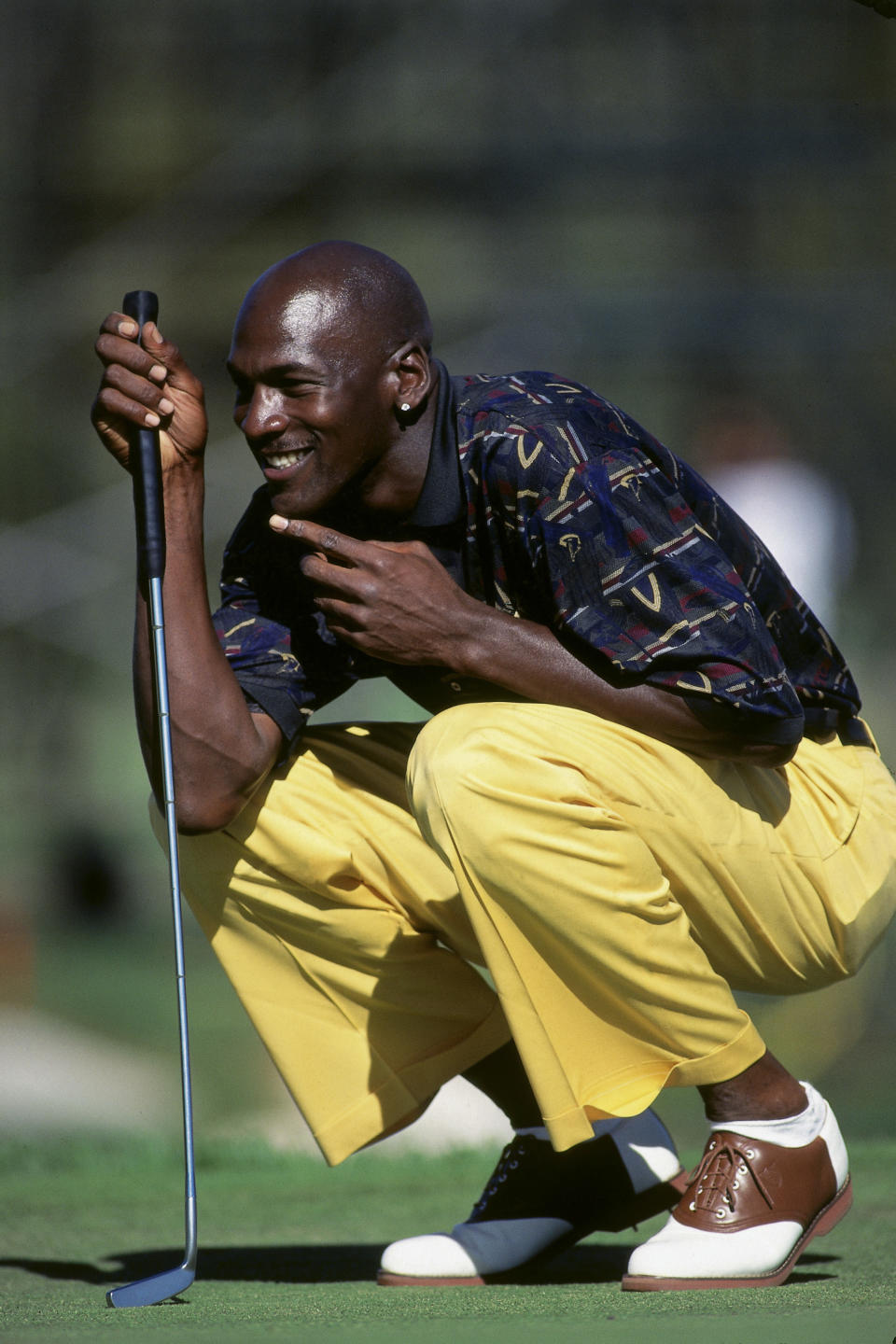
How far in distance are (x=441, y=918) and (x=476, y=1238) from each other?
25 centimetres

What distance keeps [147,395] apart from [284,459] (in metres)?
0.12

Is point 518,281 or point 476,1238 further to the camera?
point 518,281

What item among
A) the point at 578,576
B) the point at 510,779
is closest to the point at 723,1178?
the point at 510,779

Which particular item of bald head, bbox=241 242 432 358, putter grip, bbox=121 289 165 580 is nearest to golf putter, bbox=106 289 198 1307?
putter grip, bbox=121 289 165 580

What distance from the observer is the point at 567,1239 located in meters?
1.35

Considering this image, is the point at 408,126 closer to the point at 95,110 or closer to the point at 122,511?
the point at 95,110

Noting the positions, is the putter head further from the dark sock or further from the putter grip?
the putter grip

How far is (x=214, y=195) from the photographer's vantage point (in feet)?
13.3

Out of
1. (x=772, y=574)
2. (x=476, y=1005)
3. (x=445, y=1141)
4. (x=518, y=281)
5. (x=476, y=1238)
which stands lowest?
(x=445, y=1141)

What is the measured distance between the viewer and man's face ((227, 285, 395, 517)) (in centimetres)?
131

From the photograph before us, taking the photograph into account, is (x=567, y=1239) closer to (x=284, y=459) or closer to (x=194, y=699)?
(x=194, y=699)

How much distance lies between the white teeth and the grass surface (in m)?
0.64

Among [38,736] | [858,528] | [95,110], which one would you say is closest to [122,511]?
[38,736]

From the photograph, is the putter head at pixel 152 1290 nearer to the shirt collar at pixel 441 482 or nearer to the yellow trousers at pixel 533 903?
the yellow trousers at pixel 533 903
